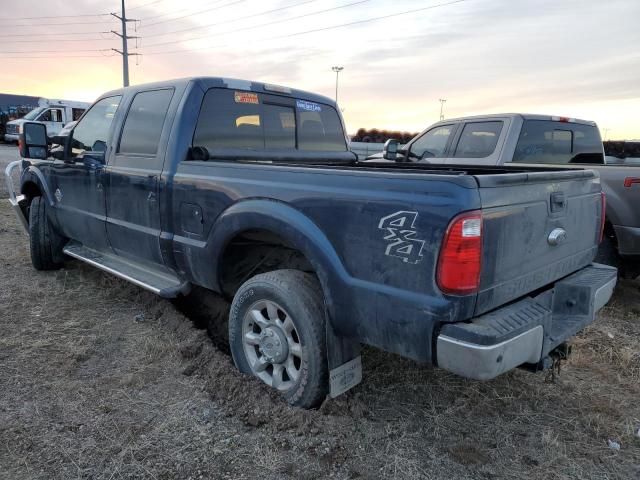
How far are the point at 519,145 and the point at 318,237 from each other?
4.27 m

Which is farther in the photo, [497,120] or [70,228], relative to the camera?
[497,120]

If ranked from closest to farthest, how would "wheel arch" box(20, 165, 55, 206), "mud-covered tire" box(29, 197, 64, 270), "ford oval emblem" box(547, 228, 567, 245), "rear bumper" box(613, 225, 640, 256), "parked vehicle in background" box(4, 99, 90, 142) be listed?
"ford oval emblem" box(547, 228, 567, 245) → "rear bumper" box(613, 225, 640, 256) → "wheel arch" box(20, 165, 55, 206) → "mud-covered tire" box(29, 197, 64, 270) → "parked vehicle in background" box(4, 99, 90, 142)

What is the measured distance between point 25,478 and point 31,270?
154 inches

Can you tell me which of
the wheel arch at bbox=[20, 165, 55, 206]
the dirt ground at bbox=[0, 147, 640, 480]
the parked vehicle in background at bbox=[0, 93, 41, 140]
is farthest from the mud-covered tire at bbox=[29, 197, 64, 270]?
the parked vehicle in background at bbox=[0, 93, 41, 140]

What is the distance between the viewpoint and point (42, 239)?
5.37 meters

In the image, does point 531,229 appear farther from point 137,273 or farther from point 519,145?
point 519,145

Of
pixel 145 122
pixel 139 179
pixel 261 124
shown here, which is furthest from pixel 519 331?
pixel 145 122

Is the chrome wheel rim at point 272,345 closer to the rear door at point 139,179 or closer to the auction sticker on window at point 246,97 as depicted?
the rear door at point 139,179

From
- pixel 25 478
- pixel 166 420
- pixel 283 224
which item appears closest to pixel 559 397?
pixel 283 224

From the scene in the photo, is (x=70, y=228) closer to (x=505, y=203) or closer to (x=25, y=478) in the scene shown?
(x=25, y=478)

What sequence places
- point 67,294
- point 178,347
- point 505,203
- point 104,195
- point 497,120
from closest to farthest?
point 505,203 < point 178,347 < point 104,195 < point 67,294 < point 497,120

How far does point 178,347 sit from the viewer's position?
3576 millimetres

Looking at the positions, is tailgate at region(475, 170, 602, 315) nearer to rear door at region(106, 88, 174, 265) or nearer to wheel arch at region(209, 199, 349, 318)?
wheel arch at region(209, 199, 349, 318)

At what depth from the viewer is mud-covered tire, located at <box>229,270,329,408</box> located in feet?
8.79
